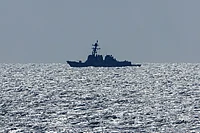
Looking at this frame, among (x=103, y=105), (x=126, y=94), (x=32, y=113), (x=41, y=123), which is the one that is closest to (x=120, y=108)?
(x=103, y=105)

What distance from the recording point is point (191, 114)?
8150 centimetres

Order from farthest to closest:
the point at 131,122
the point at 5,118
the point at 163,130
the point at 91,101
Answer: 1. the point at 91,101
2. the point at 5,118
3. the point at 131,122
4. the point at 163,130

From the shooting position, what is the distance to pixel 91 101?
104 metres

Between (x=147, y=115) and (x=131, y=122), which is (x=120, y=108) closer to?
(x=147, y=115)

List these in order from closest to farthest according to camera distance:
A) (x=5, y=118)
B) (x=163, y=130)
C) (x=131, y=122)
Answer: (x=163, y=130)
(x=131, y=122)
(x=5, y=118)

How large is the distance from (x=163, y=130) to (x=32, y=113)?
2277 centimetres

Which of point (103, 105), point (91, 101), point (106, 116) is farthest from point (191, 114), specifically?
point (91, 101)

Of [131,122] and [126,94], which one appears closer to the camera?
[131,122]

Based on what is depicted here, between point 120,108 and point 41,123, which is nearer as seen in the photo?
point 41,123

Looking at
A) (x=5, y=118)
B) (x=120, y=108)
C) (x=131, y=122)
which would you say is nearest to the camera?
(x=131, y=122)

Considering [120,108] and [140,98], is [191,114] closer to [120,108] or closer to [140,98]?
[120,108]

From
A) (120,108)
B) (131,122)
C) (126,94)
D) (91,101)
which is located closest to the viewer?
(131,122)

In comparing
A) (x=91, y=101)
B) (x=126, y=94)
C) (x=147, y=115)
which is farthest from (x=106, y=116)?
(x=126, y=94)

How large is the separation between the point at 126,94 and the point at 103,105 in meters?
23.1
